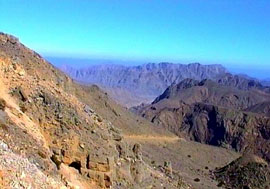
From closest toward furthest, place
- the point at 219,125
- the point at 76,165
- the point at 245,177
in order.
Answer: the point at 76,165
the point at 245,177
the point at 219,125

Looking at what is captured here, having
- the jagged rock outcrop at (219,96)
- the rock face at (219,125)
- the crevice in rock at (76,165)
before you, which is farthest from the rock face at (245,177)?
the jagged rock outcrop at (219,96)

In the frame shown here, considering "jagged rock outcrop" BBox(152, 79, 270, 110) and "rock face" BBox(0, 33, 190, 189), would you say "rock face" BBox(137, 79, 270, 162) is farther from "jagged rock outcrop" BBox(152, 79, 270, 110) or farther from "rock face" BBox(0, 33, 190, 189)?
"rock face" BBox(0, 33, 190, 189)

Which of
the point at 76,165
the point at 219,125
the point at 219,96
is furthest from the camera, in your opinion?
the point at 219,96

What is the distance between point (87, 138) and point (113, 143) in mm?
2896

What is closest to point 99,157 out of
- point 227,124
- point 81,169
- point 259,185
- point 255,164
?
point 81,169

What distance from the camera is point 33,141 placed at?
70.1 feet

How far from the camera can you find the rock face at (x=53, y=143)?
18.4 meters

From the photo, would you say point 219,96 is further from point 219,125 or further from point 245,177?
point 245,177

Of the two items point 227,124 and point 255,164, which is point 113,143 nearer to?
point 255,164

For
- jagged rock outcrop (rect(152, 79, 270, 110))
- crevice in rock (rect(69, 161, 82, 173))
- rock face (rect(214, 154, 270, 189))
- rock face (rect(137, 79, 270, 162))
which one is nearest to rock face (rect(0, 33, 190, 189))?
crevice in rock (rect(69, 161, 82, 173))

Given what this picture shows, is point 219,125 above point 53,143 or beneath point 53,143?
beneath

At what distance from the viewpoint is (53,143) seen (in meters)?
23.9

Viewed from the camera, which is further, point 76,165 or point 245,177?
point 245,177

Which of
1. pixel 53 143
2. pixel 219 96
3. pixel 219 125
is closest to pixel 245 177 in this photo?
pixel 53 143
